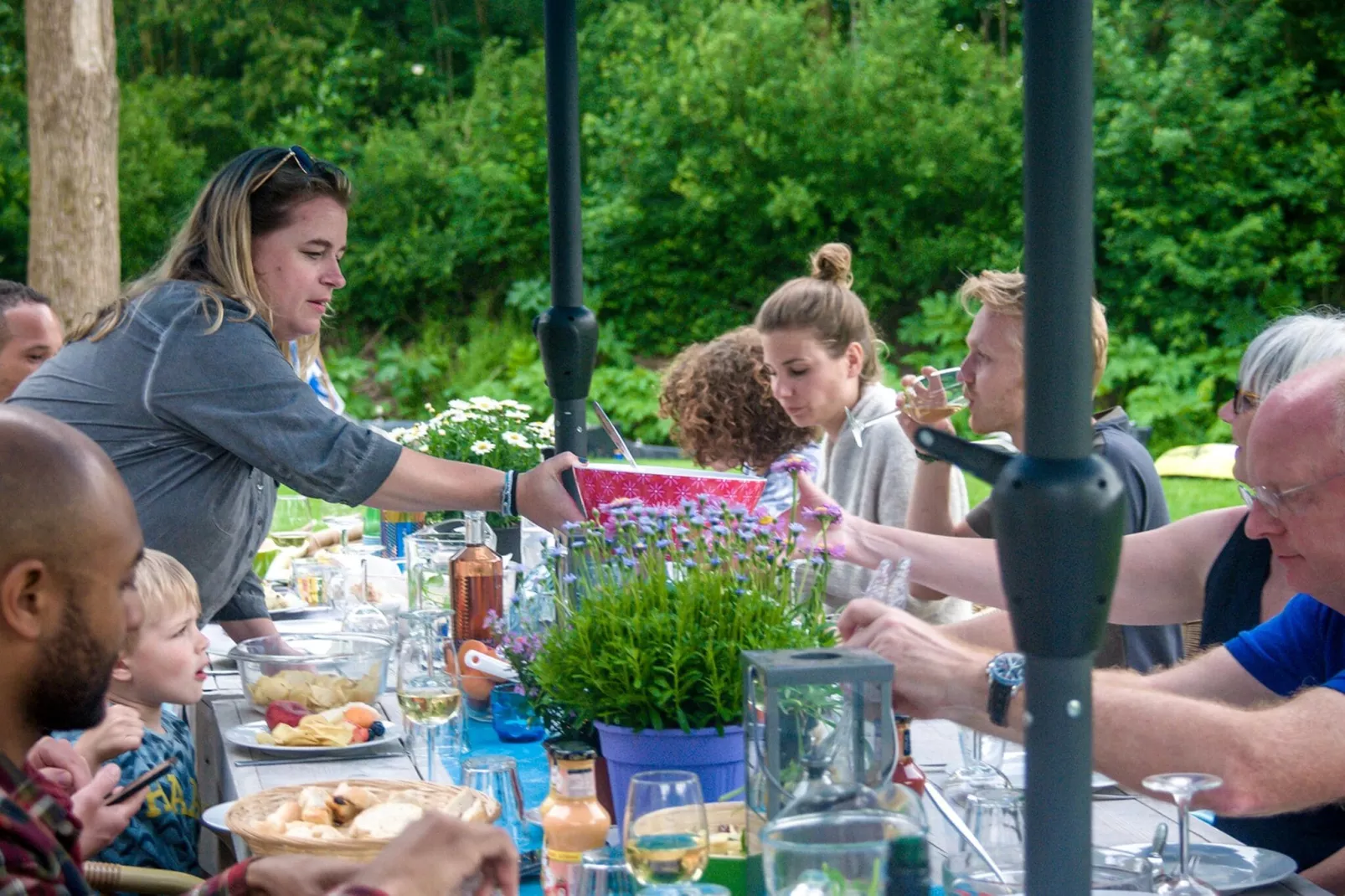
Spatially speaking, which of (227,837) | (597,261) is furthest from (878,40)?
(227,837)

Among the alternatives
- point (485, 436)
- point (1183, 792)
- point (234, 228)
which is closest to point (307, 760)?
point (234, 228)

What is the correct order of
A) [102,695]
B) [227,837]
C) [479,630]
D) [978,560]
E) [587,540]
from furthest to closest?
[978,560]
[479,630]
[227,837]
[587,540]
[102,695]

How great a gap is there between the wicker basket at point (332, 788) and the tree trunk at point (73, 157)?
6.71 metres

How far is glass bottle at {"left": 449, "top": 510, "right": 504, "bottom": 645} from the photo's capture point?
2.71 meters

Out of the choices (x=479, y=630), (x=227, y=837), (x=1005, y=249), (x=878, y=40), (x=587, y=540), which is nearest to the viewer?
(x=587, y=540)

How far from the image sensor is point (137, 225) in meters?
12.9

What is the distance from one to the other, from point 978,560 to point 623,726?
135 cm

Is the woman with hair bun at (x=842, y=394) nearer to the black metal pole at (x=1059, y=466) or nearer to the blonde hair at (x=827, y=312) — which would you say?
the blonde hair at (x=827, y=312)

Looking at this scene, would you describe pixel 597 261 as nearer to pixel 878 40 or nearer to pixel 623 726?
pixel 878 40

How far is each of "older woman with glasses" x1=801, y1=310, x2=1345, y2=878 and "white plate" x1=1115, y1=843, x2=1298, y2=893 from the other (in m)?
0.45

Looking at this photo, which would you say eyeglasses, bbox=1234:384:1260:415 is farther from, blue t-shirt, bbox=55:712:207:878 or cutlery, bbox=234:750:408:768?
blue t-shirt, bbox=55:712:207:878

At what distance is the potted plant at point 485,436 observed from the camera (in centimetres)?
386

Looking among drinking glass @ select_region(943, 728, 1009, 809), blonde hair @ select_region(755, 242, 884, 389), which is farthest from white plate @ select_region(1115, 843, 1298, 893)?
blonde hair @ select_region(755, 242, 884, 389)

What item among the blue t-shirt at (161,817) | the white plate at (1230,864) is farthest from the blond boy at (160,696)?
the white plate at (1230,864)
